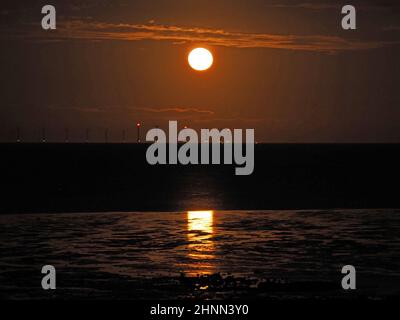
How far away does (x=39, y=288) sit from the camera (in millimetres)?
27500

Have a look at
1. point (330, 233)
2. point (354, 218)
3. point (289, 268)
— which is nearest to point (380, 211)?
point (354, 218)

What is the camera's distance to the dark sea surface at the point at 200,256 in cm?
2716

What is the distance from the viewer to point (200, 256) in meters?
34.8

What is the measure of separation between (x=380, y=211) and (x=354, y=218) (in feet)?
22.0

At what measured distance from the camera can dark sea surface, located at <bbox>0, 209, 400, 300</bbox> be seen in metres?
27.2

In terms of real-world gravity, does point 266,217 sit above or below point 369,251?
above

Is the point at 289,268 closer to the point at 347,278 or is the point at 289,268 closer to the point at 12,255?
the point at 347,278
